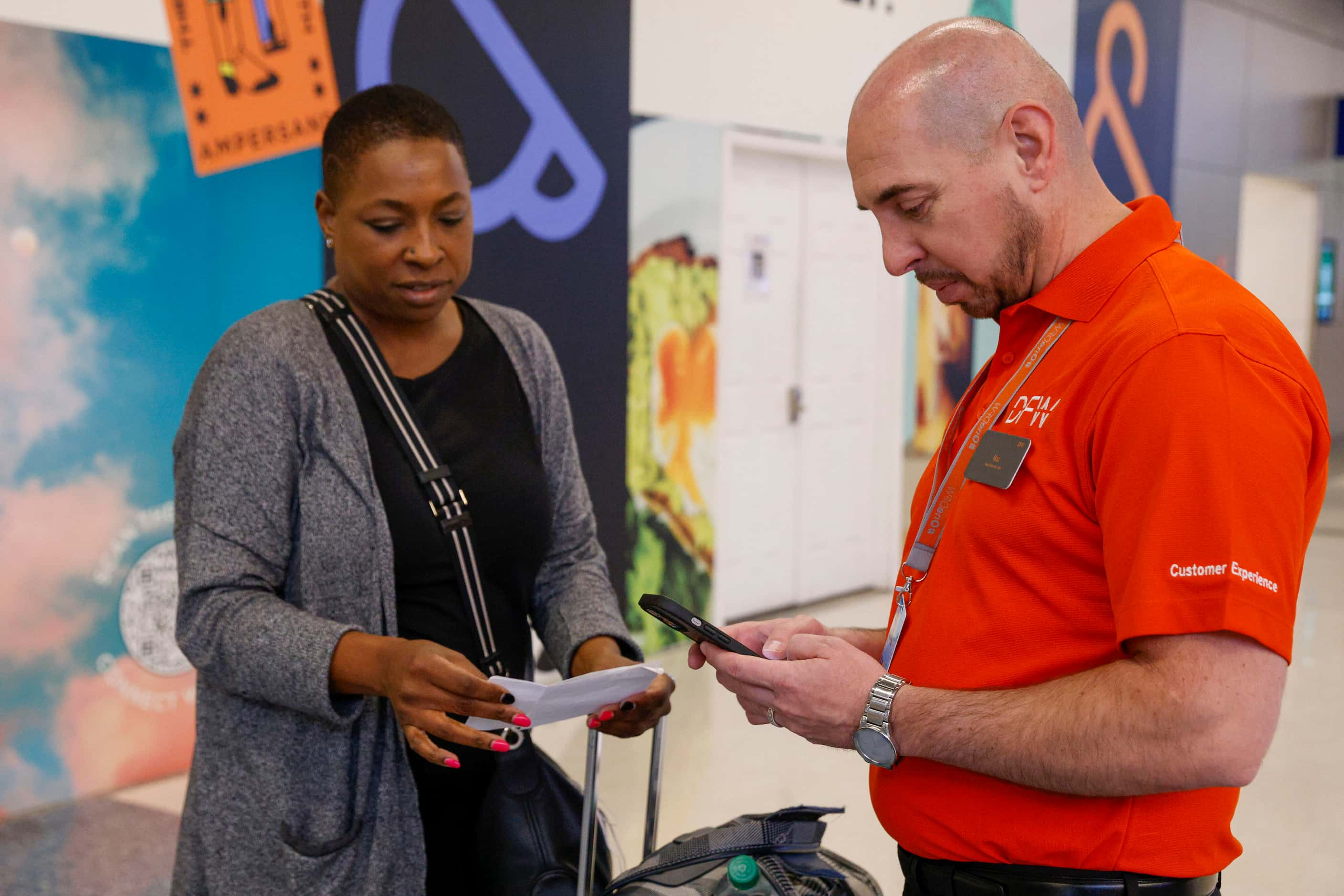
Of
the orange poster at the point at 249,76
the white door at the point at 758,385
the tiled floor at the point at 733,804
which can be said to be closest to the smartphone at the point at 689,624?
the tiled floor at the point at 733,804

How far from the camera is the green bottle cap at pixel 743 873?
4.61ft

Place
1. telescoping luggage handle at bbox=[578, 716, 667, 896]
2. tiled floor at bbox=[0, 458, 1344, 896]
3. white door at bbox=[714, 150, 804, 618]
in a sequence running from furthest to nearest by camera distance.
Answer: white door at bbox=[714, 150, 804, 618]
tiled floor at bbox=[0, 458, 1344, 896]
telescoping luggage handle at bbox=[578, 716, 667, 896]

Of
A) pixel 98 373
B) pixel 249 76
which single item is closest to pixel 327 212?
pixel 98 373

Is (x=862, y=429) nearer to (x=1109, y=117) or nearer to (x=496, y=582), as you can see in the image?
(x=1109, y=117)

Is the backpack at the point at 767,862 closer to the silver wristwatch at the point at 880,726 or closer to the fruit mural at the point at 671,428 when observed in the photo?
the silver wristwatch at the point at 880,726

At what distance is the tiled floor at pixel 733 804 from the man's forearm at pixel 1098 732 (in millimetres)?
2048

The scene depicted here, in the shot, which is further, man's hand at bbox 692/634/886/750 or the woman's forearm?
the woman's forearm

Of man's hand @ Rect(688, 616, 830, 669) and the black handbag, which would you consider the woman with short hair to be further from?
man's hand @ Rect(688, 616, 830, 669)

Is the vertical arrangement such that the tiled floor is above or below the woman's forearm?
Answer: below

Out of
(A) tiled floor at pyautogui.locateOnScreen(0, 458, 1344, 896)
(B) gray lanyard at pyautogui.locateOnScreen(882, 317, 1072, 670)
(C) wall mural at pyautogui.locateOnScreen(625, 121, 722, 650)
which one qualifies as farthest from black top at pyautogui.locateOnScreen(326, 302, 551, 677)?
(C) wall mural at pyautogui.locateOnScreen(625, 121, 722, 650)

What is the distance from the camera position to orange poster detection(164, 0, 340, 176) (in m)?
3.70

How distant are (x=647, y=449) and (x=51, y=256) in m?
2.57

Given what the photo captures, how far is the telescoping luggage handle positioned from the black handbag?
0.04 metres

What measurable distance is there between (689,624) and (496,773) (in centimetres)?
48
